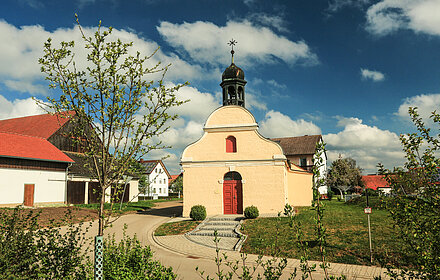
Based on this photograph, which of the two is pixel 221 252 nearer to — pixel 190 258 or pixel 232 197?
pixel 190 258

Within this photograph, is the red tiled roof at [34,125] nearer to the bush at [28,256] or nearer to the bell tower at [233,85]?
the bell tower at [233,85]

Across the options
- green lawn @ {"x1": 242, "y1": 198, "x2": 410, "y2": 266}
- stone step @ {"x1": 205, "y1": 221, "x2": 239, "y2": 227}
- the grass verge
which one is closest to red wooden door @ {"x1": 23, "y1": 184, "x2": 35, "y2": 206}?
the grass verge

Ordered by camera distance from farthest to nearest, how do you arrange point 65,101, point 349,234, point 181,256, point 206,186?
1. point 206,186
2. point 349,234
3. point 181,256
4. point 65,101

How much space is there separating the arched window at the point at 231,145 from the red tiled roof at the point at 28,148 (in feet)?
60.8

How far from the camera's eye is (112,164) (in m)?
5.06

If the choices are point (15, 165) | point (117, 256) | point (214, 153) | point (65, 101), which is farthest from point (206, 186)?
point (15, 165)

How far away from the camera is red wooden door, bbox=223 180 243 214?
65.0 feet

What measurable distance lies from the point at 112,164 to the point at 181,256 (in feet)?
24.9

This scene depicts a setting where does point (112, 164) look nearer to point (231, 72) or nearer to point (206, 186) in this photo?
point (206, 186)

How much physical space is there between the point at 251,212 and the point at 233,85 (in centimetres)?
957

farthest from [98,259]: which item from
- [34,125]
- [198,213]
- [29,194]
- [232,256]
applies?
[34,125]

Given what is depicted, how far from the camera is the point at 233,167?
20000mm

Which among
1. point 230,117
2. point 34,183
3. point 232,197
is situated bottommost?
point 232,197

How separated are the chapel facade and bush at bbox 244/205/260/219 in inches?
45.4
